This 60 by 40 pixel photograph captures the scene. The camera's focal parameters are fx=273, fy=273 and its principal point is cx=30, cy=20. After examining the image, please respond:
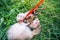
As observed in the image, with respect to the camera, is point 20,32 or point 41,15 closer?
point 20,32

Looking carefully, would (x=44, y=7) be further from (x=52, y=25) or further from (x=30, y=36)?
(x=30, y=36)

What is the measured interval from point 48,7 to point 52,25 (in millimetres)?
302

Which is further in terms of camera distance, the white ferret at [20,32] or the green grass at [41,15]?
the green grass at [41,15]

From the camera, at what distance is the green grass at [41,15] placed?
347 cm

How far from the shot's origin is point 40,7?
371 centimetres

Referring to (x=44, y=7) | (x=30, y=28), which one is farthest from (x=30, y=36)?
(x=44, y=7)

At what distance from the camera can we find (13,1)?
3.80 m

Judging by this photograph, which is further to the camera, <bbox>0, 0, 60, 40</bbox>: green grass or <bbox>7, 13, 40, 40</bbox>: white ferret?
<bbox>0, 0, 60, 40</bbox>: green grass

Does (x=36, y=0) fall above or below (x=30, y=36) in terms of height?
above

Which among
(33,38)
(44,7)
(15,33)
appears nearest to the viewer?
(15,33)

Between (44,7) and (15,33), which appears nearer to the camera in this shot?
(15,33)

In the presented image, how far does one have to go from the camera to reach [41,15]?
362 cm

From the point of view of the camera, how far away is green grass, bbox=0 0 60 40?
3.47 metres

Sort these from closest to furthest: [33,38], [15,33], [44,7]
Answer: [15,33]
[33,38]
[44,7]
